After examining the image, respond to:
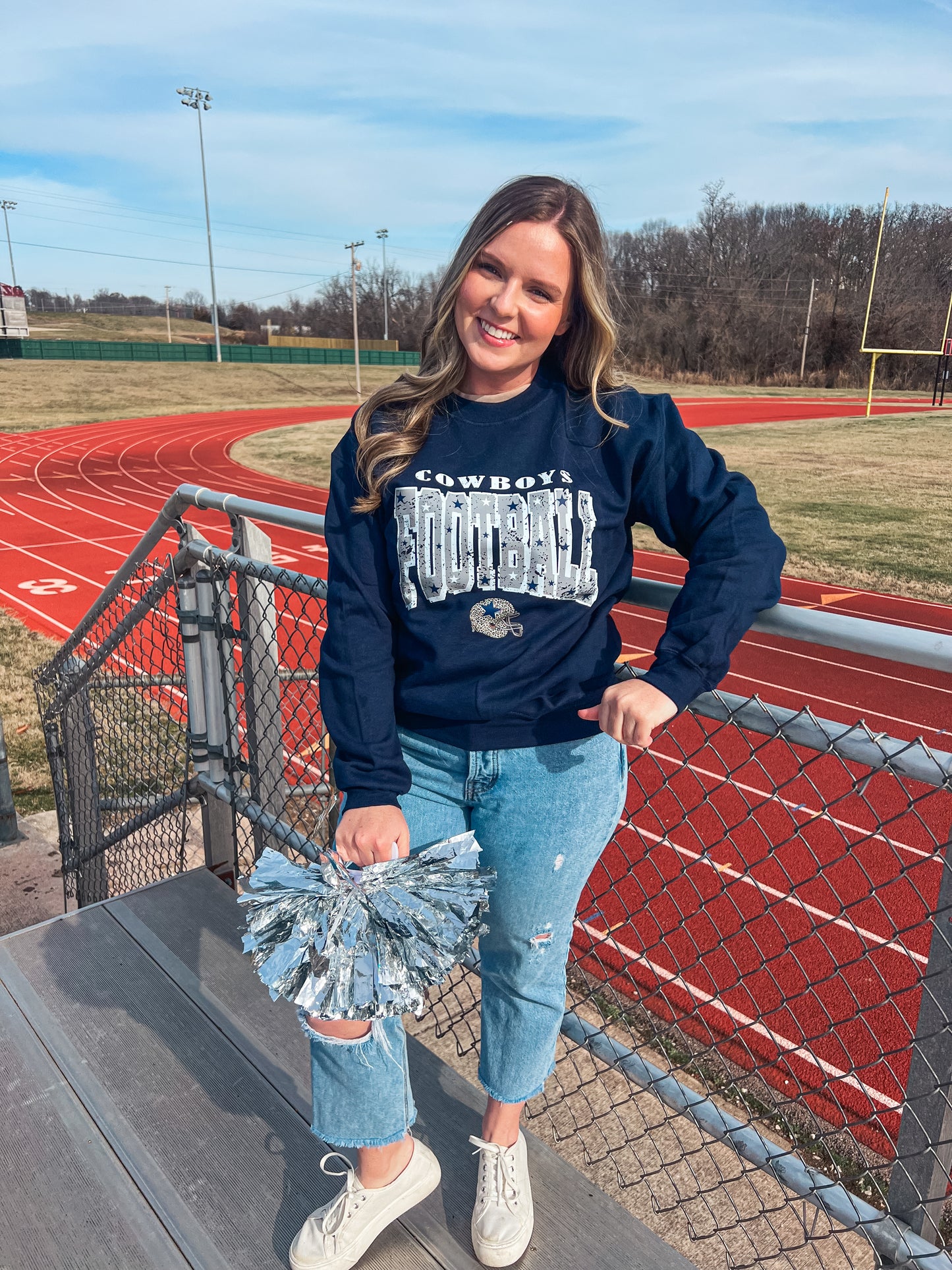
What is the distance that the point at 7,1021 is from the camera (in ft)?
7.16

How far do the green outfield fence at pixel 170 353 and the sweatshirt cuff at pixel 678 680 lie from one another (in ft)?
147

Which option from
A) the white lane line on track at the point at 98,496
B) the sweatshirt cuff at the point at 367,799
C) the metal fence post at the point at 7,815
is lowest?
the white lane line on track at the point at 98,496

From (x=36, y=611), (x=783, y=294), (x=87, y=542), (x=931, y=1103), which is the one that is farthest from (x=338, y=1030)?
(x=783, y=294)

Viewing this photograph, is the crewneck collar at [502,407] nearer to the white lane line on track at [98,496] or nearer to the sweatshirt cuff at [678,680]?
the sweatshirt cuff at [678,680]

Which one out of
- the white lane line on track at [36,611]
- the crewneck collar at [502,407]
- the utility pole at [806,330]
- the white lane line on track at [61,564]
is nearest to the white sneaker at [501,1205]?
the crewneck collar at [502,407]

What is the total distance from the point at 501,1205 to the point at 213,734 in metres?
1.49

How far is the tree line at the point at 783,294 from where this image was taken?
49688mm

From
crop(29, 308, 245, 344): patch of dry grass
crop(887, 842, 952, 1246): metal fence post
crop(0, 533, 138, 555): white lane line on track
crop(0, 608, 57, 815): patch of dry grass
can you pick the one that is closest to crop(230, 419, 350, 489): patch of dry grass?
crop(0, 533, 138, 555): white lane line on track

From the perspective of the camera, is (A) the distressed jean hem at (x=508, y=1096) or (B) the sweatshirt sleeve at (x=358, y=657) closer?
(B) the sweatshirt sleeve at (x=358, y=657)

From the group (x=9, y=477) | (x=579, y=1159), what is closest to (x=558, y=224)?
(x=579, y=1159)

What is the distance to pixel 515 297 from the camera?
1469 mm

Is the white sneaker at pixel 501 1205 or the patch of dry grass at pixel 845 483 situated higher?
the white sneaker at pixel 501 1205

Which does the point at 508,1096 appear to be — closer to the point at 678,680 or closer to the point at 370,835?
the point at 370,835

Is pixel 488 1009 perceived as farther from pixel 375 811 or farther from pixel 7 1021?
pixel 7 1021
